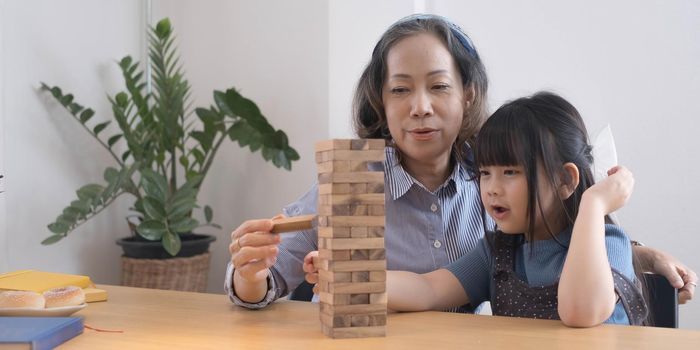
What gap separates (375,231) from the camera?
3.97 ft

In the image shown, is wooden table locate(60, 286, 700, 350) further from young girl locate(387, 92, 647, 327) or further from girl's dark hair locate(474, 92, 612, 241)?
girl's dark hair locate(474, 92, 612, 241)

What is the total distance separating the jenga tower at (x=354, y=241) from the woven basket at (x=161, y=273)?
2.48 meters

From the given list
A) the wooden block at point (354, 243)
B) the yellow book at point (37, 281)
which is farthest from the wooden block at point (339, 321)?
the yellow book at point (37, 281)

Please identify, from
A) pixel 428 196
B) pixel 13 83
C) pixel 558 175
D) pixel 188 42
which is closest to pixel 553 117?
pixel 558 175

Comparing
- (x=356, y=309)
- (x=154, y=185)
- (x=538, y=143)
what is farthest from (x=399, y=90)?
(x=154, y=185)

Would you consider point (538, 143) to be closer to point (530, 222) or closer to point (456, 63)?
point (530, 222)

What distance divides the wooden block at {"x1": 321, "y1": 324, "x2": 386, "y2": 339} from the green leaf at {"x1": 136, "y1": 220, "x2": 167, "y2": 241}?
94.1 inches

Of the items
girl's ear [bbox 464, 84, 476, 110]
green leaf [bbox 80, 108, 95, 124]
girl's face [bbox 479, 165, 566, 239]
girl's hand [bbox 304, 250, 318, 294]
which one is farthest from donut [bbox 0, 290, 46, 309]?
green leaf [bbox 80, 108, 95, 124]

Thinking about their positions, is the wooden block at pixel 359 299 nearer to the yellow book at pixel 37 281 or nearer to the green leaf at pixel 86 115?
the yellow book at pixel 37 281

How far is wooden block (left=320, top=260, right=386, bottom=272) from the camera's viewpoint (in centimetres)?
119

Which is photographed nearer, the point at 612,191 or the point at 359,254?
the point at 359,254

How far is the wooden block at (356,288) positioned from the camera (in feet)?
3.90

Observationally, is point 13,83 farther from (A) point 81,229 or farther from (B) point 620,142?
(B) point 620,142

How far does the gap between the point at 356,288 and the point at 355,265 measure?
4 cm
